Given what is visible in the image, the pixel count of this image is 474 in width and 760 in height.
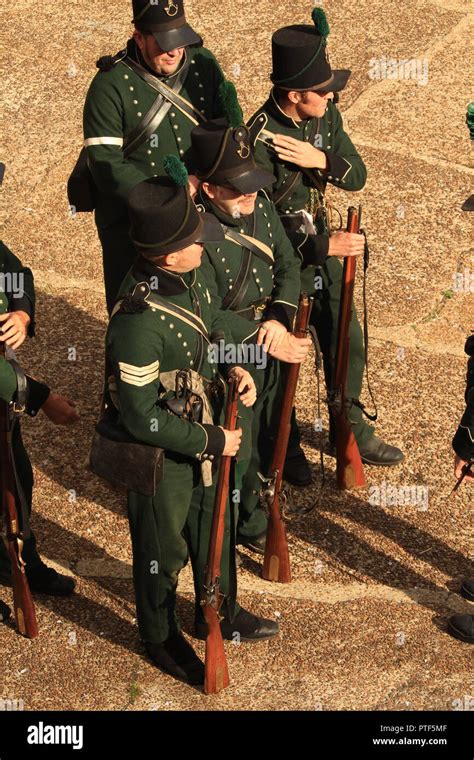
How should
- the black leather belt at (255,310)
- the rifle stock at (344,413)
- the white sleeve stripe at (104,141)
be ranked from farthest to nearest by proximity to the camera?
1. the rifle stock at (344,413)
2. the white sleeve stripe at (104,141)
3. the black leather belt at (255,310)

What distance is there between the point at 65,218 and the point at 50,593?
3.99 m

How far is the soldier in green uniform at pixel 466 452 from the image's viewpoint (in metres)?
6.15

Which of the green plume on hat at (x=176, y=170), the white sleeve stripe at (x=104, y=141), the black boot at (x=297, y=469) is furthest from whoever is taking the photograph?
the black boot at (x=297, y=469)

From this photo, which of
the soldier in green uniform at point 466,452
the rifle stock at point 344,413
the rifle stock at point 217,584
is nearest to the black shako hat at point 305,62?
the rifle stock at point 344,413

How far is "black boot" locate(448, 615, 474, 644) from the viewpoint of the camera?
648 centimetres

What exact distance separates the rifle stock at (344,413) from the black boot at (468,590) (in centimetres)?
101

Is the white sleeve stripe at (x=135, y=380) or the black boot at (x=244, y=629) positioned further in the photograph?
the black boot at (x=244, y=629)

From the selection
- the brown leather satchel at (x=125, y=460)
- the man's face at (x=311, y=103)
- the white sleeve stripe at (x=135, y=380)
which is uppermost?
the man's face at (x=311, y=103)

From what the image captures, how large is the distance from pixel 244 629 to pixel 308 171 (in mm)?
2530

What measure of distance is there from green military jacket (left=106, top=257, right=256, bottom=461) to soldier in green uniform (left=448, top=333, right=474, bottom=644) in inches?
49.4

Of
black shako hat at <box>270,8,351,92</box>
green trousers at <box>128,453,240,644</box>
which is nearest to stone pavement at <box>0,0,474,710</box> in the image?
green trousers at <box>128,453,240,644</box>

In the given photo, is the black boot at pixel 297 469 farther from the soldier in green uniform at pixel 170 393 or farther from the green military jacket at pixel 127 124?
the green military jacket at pixel 127 124

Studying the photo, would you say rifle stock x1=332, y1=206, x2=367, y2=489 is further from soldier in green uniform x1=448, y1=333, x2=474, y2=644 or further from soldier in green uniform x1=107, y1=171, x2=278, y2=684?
soldier in green uniform x1=107, y1=171, x2=278, y2=684

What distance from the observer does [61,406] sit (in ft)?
21.5
